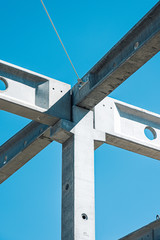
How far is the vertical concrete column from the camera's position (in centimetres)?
1324

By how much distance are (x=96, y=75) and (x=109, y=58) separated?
0.67 m

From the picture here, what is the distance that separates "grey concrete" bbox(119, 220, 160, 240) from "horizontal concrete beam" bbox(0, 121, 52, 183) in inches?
119

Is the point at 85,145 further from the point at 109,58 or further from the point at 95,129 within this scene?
the point at 109,58

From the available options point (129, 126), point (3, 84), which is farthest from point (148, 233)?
point (3, 84)

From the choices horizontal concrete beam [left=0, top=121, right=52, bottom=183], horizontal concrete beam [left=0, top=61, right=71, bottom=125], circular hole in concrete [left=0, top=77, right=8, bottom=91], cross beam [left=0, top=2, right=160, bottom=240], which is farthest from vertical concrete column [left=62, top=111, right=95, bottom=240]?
circular hole in concrete [left=0, top=77, right=8, bottom=91]

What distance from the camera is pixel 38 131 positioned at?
15250 mm

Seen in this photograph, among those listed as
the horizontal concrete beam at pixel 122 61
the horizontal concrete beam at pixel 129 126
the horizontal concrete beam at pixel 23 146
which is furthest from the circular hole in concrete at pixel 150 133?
the horizontal concrete beam at pixel 23 146

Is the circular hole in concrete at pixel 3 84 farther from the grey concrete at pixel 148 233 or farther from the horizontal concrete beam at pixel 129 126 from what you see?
the grey concrete at pixel 148 233

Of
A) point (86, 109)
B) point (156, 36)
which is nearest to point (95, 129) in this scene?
point (86, 109)

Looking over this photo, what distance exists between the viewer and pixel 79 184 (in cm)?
1366

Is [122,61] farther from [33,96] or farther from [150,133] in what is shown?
[150,133]

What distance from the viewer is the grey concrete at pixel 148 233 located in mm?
12992

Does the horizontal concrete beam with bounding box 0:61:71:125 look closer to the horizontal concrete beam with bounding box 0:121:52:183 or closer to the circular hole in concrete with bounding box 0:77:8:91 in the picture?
the circular hole in concrete with bounding box 0:77:8:91

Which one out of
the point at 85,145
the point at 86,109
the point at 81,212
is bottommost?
the point at 81,212
